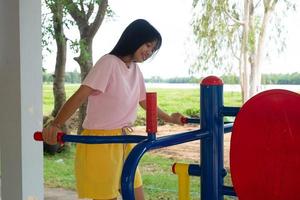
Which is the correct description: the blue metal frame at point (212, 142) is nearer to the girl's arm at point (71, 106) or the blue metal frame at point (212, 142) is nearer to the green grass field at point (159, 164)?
the girl's arm at point (71, 106)

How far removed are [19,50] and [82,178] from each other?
82cm

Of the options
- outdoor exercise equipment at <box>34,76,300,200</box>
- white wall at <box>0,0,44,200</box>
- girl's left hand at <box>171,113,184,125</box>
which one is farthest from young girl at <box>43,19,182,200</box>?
white wall at <box>0,0,44,200</box>

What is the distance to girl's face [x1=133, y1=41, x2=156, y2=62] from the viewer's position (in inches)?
66.1

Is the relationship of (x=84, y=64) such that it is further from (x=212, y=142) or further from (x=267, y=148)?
(x=267, y=148)

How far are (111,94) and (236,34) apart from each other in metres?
1.38

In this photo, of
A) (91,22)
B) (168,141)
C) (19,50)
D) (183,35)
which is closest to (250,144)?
(168,141)

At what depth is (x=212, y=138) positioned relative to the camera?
143 cm

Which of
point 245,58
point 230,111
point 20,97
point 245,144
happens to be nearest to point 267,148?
point 245,144

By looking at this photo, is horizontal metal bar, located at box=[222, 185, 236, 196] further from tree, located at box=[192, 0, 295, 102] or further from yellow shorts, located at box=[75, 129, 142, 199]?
tree, located at box=[192, 0, 295, 102]

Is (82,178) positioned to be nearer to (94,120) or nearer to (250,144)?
(94,120)

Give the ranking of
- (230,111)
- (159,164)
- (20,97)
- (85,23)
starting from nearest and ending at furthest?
(230,111) < (20,97) < (159,164) < (85,23)

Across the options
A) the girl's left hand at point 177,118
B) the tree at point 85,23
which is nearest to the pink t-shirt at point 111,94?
the girl's left hand at point 177,118

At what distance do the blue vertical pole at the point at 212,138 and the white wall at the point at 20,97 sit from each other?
111 cm

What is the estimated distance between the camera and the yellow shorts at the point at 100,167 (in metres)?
1.68
